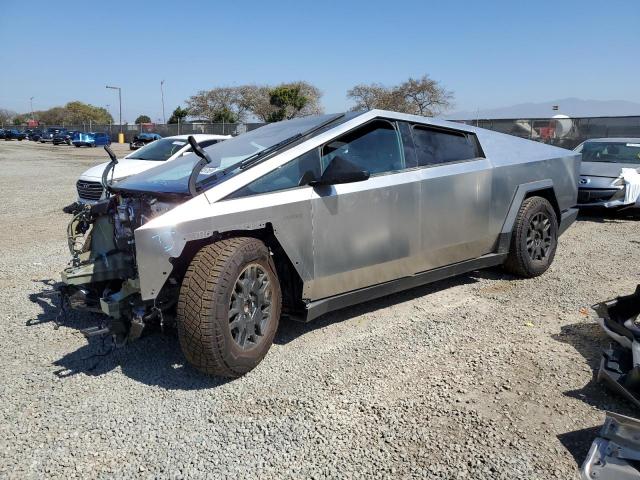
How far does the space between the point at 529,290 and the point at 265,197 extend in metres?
3.08

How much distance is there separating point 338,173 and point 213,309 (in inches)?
51.6

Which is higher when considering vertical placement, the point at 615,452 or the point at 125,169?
the point at 125,169

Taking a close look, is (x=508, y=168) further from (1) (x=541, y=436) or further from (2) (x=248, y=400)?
(2) (x=248, y=400)

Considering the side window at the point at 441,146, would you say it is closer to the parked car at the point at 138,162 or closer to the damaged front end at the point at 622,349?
the damaged front end at the point at 622,349

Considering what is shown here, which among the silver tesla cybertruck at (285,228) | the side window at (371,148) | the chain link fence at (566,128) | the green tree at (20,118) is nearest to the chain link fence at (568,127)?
the chain link fence at (566,128)

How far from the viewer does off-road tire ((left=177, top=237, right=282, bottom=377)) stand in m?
3.16

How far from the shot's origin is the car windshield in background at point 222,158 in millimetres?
3782

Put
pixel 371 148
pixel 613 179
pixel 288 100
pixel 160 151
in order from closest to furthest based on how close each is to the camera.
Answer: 1. pixel 371 148
2. pixel 613 179
3. pixel 160 151
4. pixel 288 100

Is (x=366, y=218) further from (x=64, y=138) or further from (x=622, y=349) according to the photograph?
(x=64, y=138)

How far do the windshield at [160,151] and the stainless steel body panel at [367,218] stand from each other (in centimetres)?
754

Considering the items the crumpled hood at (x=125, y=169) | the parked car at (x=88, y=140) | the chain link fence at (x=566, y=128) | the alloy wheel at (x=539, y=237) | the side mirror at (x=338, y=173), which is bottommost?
the alloy wheel at (x=539, y=237)

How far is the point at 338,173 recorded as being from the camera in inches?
146

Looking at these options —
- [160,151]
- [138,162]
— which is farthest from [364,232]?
[160,151]

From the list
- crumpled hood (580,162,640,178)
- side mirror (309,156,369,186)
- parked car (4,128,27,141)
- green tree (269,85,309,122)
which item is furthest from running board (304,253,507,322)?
parked car (4,128,27,141)
